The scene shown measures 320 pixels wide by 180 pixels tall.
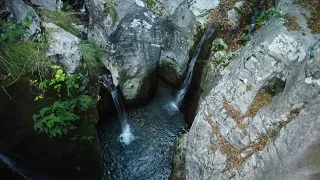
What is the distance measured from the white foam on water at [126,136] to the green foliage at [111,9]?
272 cm

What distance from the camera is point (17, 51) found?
17.3ft

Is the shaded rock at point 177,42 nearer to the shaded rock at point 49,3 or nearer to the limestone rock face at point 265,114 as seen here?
the limestone rock face at point 265,114

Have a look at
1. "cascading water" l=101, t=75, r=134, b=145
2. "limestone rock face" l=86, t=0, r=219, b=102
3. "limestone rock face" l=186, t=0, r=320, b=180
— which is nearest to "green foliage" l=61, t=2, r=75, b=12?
"limestone rock face" l=86, t=0, r=219, b=102

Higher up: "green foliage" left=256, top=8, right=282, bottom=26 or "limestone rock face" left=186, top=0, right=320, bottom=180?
"green foliage" left=256, top=8, right=282, bottom=26

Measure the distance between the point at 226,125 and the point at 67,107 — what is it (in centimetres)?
272

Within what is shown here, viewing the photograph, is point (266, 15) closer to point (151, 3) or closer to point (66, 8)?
point (151, 3)

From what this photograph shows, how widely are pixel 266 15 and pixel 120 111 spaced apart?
4.16 m

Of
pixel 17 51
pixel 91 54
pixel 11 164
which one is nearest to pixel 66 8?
pixel 91 54

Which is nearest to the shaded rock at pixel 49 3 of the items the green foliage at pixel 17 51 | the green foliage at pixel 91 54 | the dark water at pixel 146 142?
the green foliage at pixel 91 54

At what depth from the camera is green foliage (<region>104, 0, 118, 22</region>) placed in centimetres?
704

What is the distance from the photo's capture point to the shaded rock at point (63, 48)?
5.74 meters

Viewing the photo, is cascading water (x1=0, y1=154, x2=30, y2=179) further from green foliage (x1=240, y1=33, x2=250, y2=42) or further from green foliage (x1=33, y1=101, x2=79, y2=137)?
green foliage (x1=240, y1=33, x2=250, y2=42)

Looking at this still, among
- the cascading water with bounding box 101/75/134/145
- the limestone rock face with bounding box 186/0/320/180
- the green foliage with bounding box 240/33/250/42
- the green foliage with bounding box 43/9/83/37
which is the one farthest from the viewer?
the cascading water with bounding box 101/75/134/145

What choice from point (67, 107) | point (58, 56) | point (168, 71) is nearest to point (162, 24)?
point (168, 71)
